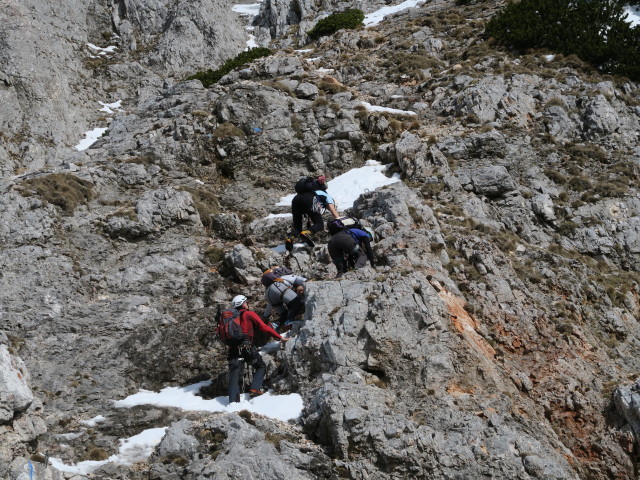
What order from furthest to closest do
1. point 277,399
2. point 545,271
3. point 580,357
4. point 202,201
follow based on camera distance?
1. point 202,201
2. point 545,271
3. point 580,357
4. point 277,399

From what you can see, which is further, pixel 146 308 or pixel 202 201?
pixel 202 201

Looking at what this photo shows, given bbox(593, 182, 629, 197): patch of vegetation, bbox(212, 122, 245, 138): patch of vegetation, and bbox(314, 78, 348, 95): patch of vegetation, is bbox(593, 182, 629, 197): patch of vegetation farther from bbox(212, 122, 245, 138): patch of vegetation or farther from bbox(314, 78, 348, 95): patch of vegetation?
bbox(212, 122, 245, 138): patch of vegetation

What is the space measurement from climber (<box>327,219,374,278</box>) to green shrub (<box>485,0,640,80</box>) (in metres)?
22.0

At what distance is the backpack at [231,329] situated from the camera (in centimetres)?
1206

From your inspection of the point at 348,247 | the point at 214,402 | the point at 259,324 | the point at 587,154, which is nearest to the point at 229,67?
the point at 587,154

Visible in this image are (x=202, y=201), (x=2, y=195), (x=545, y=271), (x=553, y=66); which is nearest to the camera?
(x=545, y=271)

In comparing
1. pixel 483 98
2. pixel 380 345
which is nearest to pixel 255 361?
→ pixel 380 345

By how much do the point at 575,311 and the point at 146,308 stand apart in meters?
12.3

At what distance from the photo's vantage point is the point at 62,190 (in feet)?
64.2

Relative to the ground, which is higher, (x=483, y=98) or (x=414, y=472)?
(x=483, y=98)

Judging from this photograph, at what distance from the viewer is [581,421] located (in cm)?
1220

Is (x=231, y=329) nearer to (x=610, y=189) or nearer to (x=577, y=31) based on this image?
(x=610, y=189)

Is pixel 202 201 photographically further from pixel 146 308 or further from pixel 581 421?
pixel 581 421

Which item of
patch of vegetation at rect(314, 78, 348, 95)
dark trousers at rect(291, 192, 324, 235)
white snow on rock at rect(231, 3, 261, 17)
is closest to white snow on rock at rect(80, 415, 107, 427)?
dark trousers at rect(291, 192, 324, 235)
